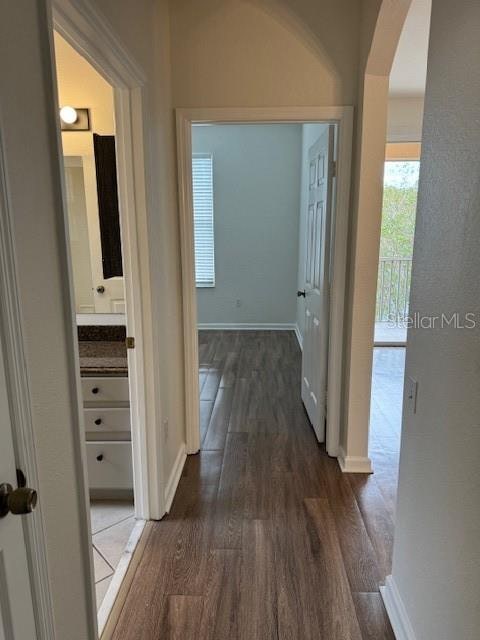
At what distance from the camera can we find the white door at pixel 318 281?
272cm

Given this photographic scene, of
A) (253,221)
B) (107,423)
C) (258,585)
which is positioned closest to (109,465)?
(107,423)

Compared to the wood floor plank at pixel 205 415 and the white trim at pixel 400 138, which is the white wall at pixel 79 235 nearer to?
the wood floor plank at pixel 205 415

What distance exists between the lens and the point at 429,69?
4.40 feet

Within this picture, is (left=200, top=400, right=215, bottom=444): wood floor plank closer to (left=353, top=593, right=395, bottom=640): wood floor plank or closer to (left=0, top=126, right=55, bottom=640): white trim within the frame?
(left=353, top=593, right=395, bottom=640): wood floor plank

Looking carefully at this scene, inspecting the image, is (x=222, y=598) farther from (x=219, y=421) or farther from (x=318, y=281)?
(x=318, y=281)

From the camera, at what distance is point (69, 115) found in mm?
2453

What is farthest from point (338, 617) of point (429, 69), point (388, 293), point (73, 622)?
point (388, 293)

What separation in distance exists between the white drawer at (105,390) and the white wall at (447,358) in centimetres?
139

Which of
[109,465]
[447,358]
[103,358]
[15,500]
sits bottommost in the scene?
[109,465]

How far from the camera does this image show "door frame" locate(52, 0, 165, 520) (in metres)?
1.62

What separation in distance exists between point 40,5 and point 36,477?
1063 millimetres

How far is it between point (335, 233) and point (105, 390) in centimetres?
158

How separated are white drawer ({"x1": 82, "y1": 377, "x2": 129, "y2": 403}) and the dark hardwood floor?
2.22 ft

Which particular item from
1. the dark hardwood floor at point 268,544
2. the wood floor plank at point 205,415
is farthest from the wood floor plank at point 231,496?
the wood floor plank at point 205,415
